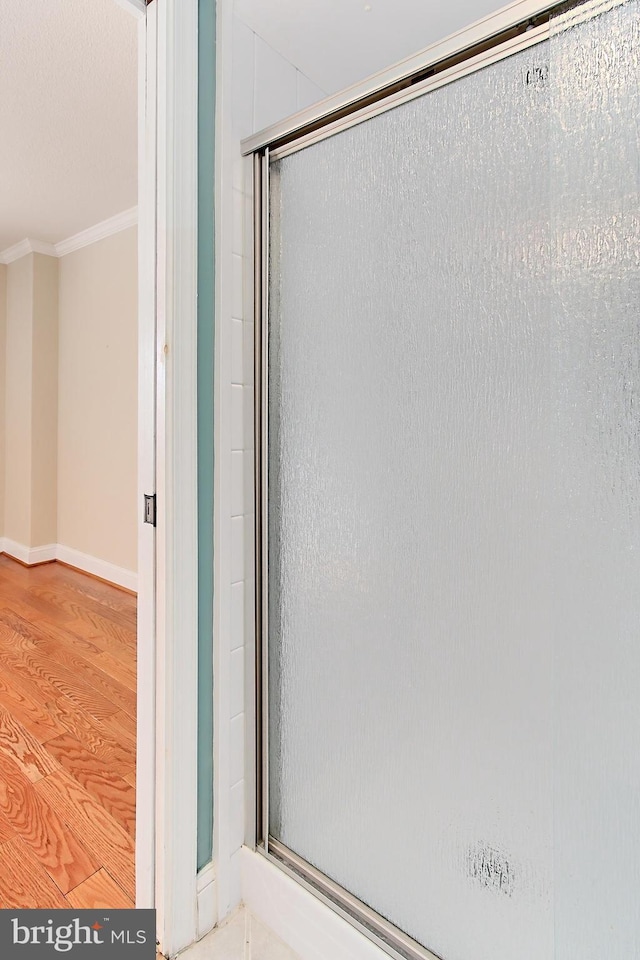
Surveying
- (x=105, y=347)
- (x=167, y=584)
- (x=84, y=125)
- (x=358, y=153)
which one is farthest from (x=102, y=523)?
(x=358, y=153)

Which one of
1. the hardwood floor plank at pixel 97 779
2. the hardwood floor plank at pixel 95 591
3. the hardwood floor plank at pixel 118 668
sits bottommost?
the hardwood floor plank at pixel 97 779

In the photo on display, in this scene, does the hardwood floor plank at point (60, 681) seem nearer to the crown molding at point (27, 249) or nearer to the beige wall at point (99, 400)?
the beige wall at point (99, 400)

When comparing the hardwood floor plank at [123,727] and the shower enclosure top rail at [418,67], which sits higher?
the shower enclosure top rail at [418,67]

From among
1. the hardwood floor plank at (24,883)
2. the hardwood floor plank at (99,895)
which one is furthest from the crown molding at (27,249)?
the hardwood floor plank at (99,895)

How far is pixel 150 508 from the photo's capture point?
1.15 m

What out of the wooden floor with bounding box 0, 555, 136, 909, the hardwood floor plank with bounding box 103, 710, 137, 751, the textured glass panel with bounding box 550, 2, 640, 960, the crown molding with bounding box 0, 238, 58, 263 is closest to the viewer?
the textured glass panel with bounding box 550, 2, 640, 960

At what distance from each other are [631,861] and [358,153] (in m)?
1.30

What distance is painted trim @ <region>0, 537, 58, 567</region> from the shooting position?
415 centimetres

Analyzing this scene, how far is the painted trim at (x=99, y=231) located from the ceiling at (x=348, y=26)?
2346mm

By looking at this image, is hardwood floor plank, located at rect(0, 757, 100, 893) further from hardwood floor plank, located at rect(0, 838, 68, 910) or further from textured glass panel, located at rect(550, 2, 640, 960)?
textured glass panel, located at rect(550, 2, 640, 960)

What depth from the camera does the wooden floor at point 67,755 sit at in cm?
135

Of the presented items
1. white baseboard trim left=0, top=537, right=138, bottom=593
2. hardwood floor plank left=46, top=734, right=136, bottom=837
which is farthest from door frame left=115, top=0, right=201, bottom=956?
white baseboard trim left=0, top=537, right=138, bottom=593

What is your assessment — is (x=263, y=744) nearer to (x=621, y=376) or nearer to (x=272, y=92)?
(x=621, y=376)

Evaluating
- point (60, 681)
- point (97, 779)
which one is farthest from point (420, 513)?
point (60, 681)
